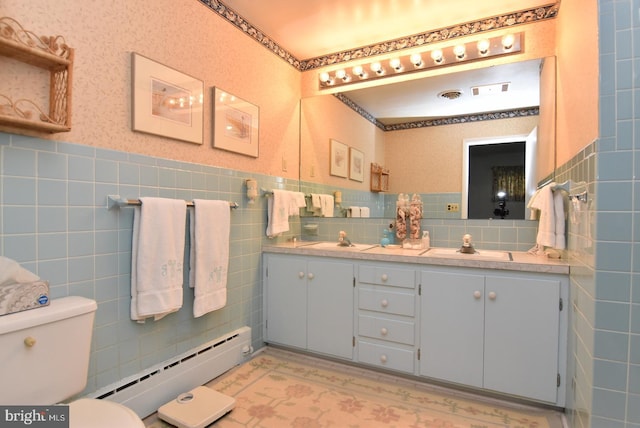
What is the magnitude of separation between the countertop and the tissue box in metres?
1.39

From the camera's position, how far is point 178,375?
5.82 feet

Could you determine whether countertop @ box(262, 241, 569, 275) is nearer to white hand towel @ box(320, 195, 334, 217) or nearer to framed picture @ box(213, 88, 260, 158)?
white hand towel @ box(320, 195, 334, 217)

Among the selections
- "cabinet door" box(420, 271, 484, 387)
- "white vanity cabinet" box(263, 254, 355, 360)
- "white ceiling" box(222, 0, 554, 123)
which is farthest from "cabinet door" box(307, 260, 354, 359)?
"white ceiling" box(222, 0, 554, 123)

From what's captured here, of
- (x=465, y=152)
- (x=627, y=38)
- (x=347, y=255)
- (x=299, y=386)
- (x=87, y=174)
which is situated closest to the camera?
(x=627, y=38)

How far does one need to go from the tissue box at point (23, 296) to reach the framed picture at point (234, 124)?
45.1 inches

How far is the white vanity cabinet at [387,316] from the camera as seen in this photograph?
193cm

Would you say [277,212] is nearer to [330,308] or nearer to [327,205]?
[327,205]

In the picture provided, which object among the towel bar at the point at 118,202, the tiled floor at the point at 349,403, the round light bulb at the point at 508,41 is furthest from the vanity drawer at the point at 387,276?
the round light bulb at the point at 508,41

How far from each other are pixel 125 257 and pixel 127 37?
1.05 meters

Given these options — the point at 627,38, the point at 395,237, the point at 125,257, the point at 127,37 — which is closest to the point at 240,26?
the point at 127,37

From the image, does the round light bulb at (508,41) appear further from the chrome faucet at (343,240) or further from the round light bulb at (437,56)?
the chrome faucet at (343,240)

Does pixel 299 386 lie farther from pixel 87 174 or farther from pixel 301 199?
pixel 87 174

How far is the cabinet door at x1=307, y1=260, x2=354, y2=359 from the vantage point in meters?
2.12

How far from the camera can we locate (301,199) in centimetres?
265
